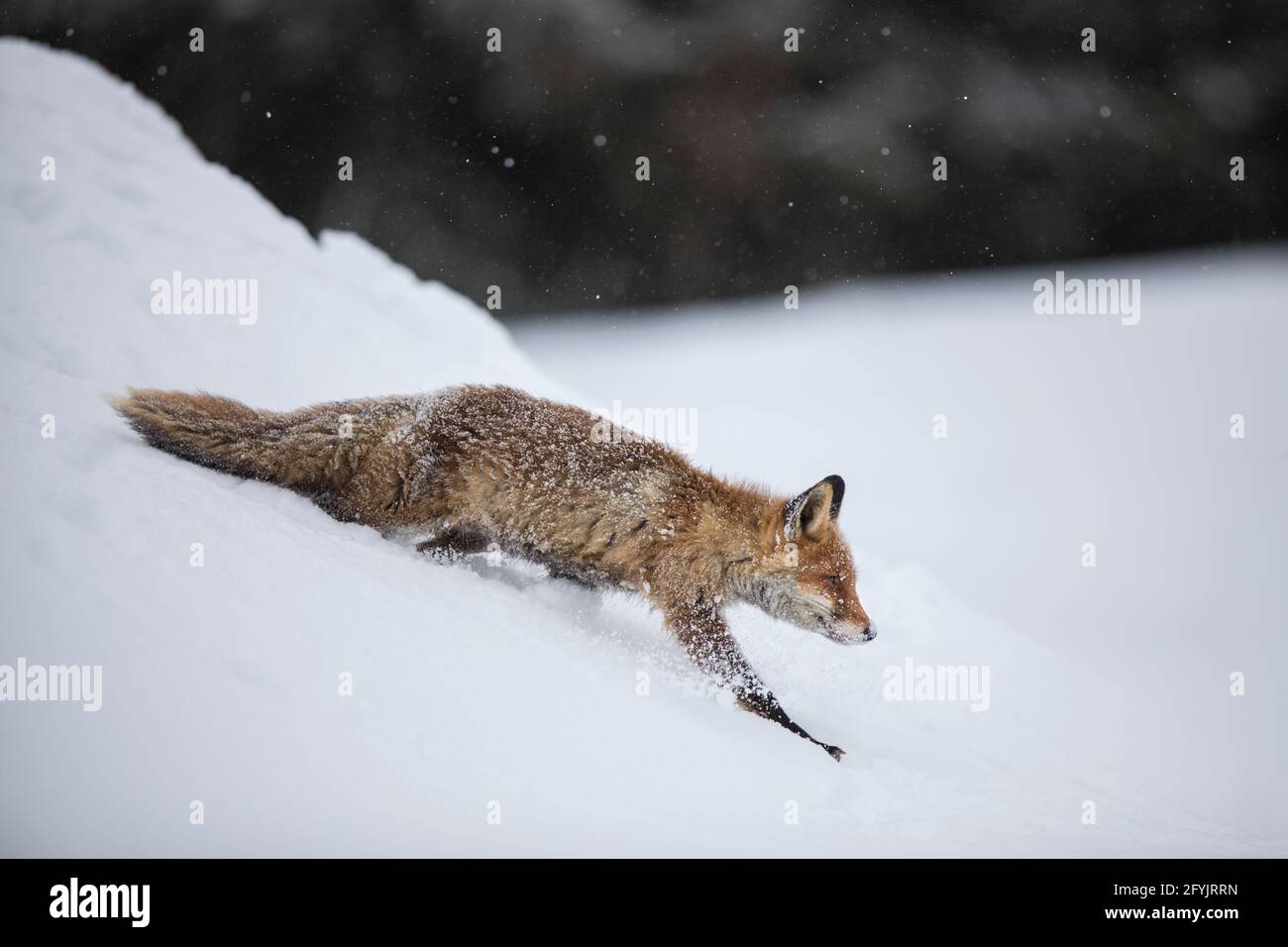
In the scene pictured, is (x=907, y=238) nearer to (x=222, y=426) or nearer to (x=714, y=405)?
(x=714, y=405)

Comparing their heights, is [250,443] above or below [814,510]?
above

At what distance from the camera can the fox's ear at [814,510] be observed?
185 inches

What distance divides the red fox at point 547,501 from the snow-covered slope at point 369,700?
→ 0.17 m

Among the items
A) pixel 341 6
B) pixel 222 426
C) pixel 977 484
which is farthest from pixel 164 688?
pixel 341 6

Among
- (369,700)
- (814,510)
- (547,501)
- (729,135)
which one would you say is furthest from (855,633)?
(729,135)

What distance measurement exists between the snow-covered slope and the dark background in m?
10.3

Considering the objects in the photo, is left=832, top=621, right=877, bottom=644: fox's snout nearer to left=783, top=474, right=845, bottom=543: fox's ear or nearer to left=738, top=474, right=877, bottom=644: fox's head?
left=738, top=474, right=877, bottom=644: fox's head

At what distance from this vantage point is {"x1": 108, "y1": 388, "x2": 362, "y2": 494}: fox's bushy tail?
4750 mm

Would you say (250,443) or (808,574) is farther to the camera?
(808,574)

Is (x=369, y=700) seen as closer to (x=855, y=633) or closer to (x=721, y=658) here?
(x=721, y=658)

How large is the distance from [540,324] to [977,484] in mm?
8128

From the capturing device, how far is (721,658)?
15.4 ft

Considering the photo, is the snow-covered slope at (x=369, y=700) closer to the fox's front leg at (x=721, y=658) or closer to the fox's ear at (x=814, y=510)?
the fox's front leg at (x=721, y=658)

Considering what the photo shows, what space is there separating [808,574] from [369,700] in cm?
223
